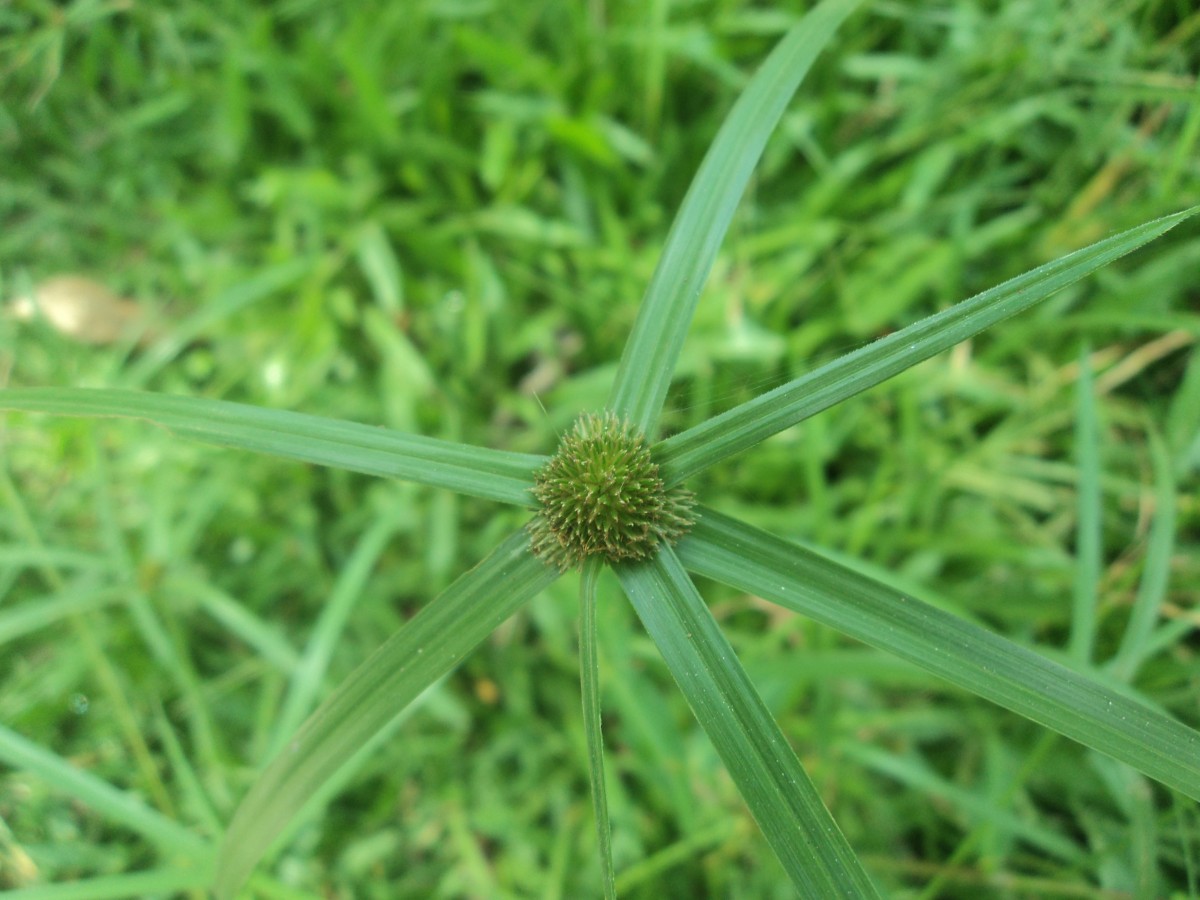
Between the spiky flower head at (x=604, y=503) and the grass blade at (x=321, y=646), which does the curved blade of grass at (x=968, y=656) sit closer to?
the spiky flower head at (x=604, y=503)

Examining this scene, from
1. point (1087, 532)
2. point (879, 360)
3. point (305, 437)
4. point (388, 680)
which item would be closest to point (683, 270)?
point (879, 360)

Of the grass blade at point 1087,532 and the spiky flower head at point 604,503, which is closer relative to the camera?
the spiky flower head at point 604,503

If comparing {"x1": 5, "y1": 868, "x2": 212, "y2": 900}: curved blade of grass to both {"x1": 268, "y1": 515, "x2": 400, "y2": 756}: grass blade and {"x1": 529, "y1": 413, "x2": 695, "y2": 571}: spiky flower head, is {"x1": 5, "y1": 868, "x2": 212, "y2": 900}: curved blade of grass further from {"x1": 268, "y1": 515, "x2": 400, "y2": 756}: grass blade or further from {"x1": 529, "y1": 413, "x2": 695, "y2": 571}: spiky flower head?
{"x1": 529, "y1": 413, "x2": 695, "y2": 571}: spiky flower head

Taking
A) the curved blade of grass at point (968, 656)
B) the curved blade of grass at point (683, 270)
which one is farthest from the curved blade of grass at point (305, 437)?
the curved blade of grass at point (968, 656)

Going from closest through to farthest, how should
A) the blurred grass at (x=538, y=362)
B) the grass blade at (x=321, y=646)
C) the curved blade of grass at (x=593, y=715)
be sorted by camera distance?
1. the curved blade of grass at (x=593, y=715)
2. the grass blade at (x=321, y=646)
3. the blurred grass at (x=538, y=362)

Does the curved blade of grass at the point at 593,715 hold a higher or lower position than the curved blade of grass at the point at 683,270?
lower

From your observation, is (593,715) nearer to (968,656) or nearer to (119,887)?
(968,656)
